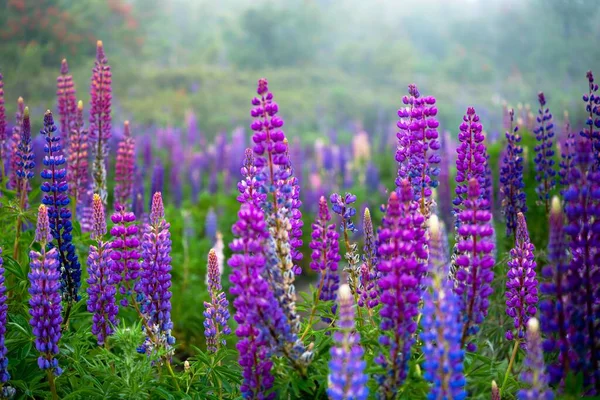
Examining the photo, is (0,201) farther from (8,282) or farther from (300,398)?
(300,398)

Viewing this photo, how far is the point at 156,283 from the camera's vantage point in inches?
125

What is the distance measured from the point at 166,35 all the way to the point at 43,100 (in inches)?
803

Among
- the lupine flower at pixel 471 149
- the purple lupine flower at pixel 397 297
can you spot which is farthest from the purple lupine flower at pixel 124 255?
the lupine flower at pixel 471 149

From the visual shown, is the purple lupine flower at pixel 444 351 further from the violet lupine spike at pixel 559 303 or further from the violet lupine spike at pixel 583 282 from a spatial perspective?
the violet lupine spike at pixel 583 282

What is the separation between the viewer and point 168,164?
13.0m

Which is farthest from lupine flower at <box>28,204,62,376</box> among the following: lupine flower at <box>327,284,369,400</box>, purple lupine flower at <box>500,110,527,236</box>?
purple lupine flower at <box>500,110,527,236</box>

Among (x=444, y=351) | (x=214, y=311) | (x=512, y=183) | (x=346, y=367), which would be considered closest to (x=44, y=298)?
(x=214, y=311)

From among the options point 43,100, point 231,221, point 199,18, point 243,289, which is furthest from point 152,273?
point 199,18

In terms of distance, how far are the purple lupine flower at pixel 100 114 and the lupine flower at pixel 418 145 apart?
111 inches

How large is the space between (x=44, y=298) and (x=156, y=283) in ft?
1.96

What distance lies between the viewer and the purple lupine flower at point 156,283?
3152 millimetres

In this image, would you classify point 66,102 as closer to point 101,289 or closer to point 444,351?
point 101,289

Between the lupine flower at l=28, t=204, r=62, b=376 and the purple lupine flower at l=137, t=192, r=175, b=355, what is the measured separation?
484 millimetres

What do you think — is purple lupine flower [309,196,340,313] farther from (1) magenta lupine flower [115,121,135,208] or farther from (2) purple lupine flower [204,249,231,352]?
(1) magenta lupine flower [115,121,135,208]
